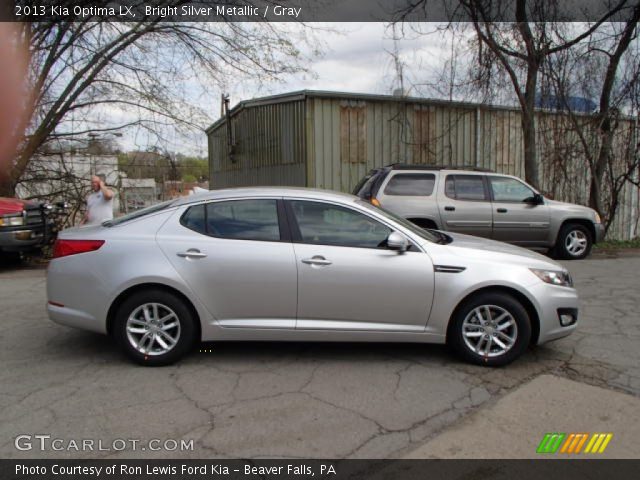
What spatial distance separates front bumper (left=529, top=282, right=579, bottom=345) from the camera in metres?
4.22

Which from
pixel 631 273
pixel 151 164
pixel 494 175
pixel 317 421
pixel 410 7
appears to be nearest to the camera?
pixel 317 421

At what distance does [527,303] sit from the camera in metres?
4.27

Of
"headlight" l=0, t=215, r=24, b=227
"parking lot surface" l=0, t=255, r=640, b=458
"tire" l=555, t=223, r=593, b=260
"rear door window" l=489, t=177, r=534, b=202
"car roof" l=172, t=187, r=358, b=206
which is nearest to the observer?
"parking lot surface" l=0, t=255, r=640, b=458

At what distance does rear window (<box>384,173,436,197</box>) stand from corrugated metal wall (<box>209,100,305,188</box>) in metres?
4.21

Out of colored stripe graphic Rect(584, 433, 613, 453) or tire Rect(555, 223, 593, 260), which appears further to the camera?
tire Rect(555, 223, 593, 260)

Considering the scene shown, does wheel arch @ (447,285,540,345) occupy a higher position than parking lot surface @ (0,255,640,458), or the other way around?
wheel arch @ (447,285,540,345)

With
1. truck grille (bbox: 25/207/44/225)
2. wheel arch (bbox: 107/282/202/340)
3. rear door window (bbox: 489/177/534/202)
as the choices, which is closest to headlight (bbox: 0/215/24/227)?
truck grille (bbox: 25/207/44/225)

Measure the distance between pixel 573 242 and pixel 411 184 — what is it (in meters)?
3.57

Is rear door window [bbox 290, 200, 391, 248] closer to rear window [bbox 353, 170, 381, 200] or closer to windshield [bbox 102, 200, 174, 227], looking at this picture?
windshield [bbox 102, 200, 174, 227]

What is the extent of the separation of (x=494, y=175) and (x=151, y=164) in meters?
8.81

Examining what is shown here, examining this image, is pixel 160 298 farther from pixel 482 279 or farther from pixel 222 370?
pixel 482 279

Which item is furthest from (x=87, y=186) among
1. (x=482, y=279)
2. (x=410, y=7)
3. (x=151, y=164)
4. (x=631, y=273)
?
(x=631, y=273)

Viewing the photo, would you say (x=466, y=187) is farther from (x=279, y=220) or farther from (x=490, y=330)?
(x=279, y=220)

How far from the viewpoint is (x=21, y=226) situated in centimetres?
868
